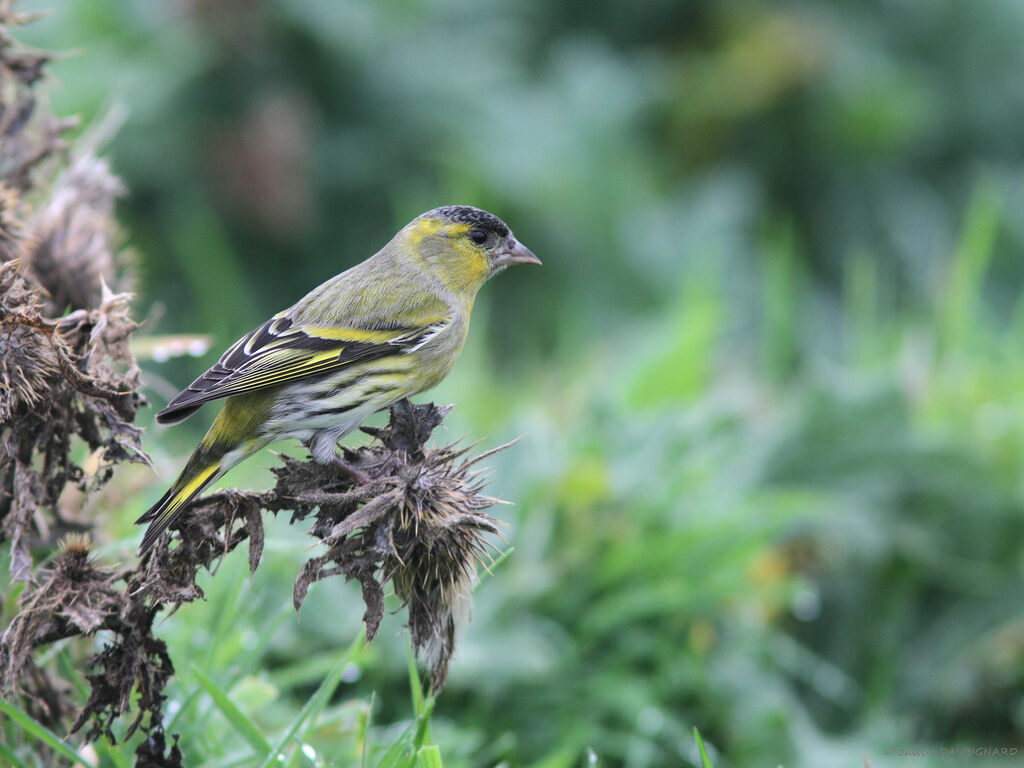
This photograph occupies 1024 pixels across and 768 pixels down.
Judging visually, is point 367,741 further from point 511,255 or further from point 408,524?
point 511,255

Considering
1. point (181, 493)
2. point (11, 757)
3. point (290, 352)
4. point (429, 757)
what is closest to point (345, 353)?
point (290, 352)

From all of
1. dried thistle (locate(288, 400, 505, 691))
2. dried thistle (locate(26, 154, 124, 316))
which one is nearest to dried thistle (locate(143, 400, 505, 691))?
dried thistle (locate(288, 400, 505, 691))

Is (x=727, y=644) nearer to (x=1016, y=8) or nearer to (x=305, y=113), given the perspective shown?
(x=305, y=113)

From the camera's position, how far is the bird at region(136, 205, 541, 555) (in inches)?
106

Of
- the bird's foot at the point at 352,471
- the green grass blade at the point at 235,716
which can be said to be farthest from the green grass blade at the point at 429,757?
the bird's foot at the point at 352,471

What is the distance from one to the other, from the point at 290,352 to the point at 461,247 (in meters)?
0.76

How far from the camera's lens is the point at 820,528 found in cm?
488

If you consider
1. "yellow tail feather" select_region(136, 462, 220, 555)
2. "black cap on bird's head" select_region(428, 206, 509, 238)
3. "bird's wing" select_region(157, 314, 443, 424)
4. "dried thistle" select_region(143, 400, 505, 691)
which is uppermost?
"black cap on bird's head" select_region(428, 206, 509, 238)

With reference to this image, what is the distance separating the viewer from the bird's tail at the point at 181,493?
2336 millimetres

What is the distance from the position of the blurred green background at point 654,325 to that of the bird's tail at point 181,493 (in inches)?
18.0

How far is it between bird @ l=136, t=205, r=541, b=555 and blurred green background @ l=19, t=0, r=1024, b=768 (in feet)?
1.53

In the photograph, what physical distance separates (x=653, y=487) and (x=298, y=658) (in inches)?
60.8

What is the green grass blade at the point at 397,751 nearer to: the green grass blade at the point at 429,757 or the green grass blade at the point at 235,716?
the green grass blade at the point at 429,757

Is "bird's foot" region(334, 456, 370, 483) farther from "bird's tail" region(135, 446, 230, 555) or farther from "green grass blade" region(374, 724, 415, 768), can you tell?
"green grass blade" region(374, 724, 415, 768)
